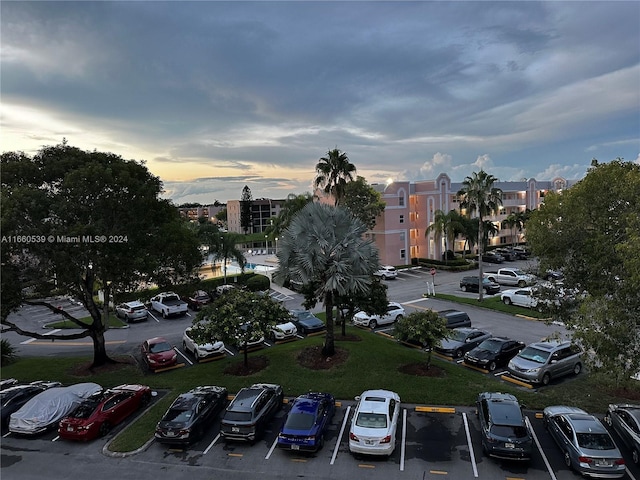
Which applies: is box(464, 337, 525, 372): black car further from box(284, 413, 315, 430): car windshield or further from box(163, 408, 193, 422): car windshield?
box(163, 408, 193, 422): car windshield

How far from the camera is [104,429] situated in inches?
624

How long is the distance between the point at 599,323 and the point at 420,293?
28210 mm

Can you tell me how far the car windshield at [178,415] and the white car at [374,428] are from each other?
5.95 meters

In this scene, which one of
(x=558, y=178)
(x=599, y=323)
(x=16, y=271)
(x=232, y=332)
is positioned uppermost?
(x=558, y=178)

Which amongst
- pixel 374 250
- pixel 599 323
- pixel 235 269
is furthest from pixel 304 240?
pixel 235 269

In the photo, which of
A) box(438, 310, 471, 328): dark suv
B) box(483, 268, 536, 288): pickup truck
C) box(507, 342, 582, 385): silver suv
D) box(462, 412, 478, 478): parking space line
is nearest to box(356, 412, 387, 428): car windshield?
box(462, 412, 478, 478): parking space line

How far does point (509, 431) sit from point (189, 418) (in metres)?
11.0

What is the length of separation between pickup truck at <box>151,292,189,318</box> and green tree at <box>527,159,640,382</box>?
2776 cm

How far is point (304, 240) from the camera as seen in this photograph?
20.1 metres

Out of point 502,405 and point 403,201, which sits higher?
point 403,201

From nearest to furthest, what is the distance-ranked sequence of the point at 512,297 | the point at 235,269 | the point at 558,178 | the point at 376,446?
the point at 376,446
the point at 512,297
the point at 235,269
the point at 558,178

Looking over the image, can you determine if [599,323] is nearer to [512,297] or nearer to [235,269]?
[512,297]

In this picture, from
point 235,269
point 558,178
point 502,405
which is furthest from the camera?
point 558,178

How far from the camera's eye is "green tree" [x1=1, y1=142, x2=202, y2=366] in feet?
59.0
